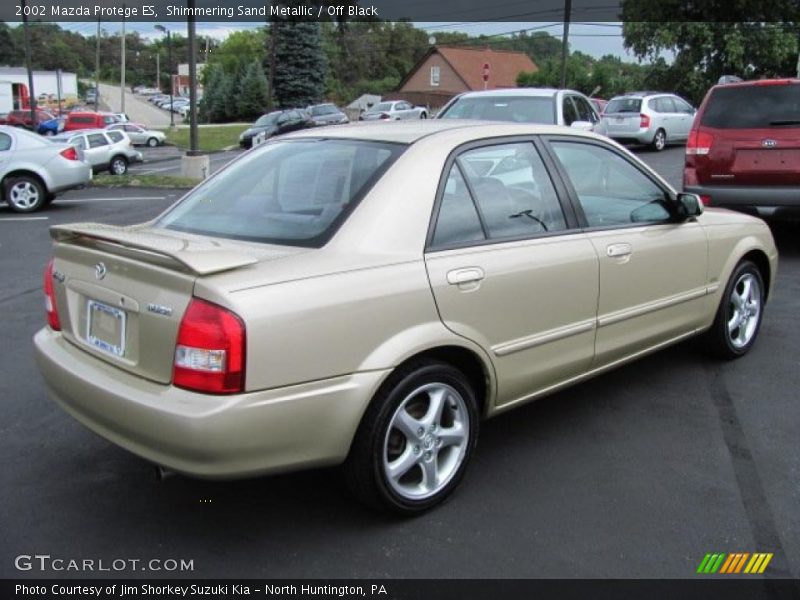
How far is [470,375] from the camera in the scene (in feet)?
11.3

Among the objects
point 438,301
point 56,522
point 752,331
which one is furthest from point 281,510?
point 752,331

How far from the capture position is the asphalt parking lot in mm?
2932

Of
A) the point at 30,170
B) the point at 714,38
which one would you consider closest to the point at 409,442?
the point at 30,170

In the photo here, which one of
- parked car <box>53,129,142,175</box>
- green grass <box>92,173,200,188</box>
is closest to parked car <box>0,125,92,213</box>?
green grass <box>92,173,200,188</box>

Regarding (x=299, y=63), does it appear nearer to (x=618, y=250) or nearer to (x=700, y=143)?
(x=700, y=143)

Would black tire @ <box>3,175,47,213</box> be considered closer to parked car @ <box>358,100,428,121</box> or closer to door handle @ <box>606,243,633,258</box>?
door handle @ <box>606,243,633,258</box>

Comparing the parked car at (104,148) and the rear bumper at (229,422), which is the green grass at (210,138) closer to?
the parked car at (104,148)

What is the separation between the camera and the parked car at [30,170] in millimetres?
12617

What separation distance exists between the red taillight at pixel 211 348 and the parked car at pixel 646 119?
1982 centimetres

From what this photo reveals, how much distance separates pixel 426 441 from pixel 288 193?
1.28 metres

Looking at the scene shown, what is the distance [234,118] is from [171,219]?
63669 millimetres

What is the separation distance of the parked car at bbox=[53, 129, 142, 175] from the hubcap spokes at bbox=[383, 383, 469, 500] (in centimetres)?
2239

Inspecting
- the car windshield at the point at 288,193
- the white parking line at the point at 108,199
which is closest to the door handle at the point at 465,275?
the car windshield at the point at 288,193

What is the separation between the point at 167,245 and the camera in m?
2.95
